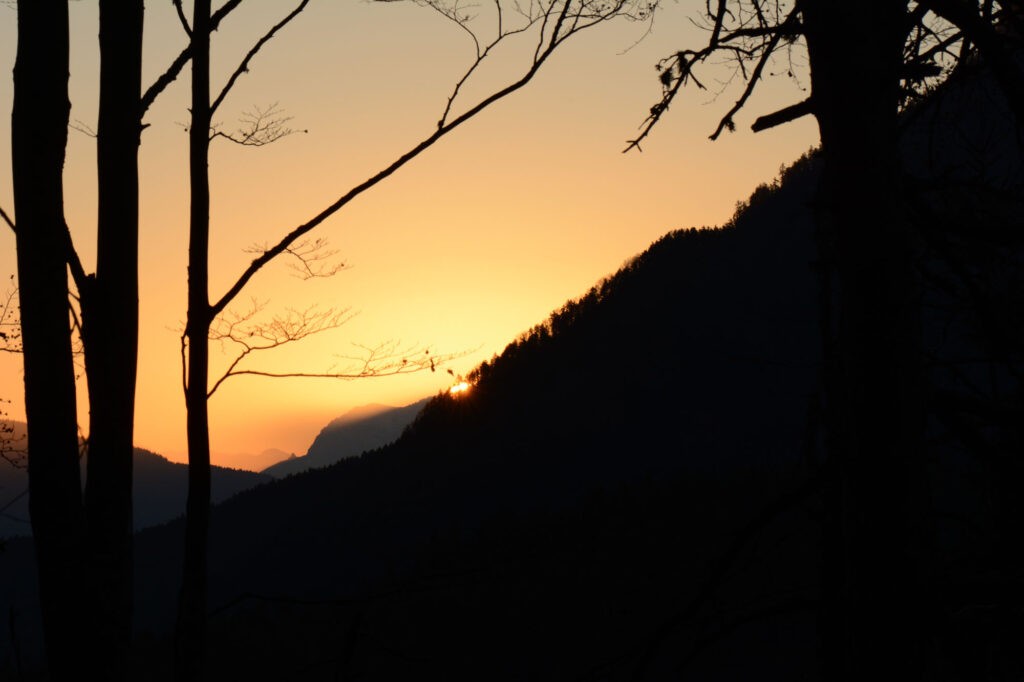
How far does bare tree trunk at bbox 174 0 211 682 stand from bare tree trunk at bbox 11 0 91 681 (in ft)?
6.00

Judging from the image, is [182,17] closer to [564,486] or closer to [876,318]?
[876,318]

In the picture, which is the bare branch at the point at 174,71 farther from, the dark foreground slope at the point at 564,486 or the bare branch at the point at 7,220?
the dark foreground slope at the point at 564,486

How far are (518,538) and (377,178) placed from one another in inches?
3846

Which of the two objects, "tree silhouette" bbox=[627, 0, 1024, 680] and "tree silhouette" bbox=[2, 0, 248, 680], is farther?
"tree silhouette" bbox=[2, 0, 248, 680]

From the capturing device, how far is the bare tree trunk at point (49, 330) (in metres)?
3.86

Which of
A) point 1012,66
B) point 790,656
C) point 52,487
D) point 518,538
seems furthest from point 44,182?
point 518,538

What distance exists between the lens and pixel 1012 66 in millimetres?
2674

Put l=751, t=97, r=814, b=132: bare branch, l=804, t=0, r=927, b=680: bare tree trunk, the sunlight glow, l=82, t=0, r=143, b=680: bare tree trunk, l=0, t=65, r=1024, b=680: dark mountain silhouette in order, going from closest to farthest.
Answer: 1. l=804, t=0, r=927, b=680: bare tree trunk
2. l=751, t=97, r=814, b=132: bare branch
3. l=82, t=0, r=143, b=680: bare tree trunk
4. the sunlight glow
5. l=0, t=65, r=1024, b=680: dark mountain silhouette

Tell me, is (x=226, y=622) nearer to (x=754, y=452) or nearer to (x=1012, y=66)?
(x=754, y=452)

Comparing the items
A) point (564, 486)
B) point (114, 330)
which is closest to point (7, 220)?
point (114, 330)

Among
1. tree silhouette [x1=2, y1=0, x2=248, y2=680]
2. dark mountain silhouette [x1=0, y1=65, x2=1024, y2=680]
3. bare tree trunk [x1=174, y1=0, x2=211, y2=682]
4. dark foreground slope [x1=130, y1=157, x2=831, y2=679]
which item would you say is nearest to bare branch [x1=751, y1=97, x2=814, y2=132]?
tree silhouette [x1=2, y1=0, x2=248, y2=680]

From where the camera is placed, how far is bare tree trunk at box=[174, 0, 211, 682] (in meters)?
6.00

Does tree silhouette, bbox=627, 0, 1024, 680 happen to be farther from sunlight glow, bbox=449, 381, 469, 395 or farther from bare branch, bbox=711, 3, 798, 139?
sunlight glow, bbox=449, 381, 469, 395

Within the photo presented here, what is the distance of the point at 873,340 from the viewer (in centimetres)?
248
